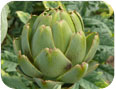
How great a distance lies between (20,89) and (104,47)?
0.52 meters

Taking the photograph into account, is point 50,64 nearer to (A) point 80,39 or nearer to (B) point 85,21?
(A) point 80,39

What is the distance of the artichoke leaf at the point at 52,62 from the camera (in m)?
0.96

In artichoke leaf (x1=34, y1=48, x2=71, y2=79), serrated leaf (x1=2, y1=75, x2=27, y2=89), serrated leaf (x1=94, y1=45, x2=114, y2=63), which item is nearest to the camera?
artichoke leaf (x1=34, y1=48, x2=71, y2=79)

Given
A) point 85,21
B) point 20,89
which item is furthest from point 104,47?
point 20,89

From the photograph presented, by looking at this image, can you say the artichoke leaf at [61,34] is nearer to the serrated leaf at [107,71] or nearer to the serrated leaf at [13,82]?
the serrated leaf at [13,82]

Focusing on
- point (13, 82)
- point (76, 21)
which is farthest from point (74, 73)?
point (13, 82)

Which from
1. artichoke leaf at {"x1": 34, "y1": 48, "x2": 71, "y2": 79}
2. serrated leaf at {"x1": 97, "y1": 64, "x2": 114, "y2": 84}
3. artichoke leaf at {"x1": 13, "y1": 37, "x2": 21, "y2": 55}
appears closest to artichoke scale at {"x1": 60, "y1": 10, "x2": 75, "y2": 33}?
artichoke leaf at {"x1": 34, "y1": 48, "x2": 71, "y2": 79}

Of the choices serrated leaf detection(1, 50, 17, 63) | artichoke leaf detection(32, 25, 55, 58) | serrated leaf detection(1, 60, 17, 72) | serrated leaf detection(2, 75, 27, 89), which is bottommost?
serrated leaf detection(2, 75, 27, 89)

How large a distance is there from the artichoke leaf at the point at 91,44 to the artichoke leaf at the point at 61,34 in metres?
0.11

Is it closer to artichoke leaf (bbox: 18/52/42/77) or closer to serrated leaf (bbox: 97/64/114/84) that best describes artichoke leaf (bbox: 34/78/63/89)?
artichoke leaf (bbox: 18/52/42/77)

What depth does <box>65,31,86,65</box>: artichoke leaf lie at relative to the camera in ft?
3.21

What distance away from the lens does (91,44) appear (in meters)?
1.07

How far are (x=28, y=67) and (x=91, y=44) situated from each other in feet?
0.89

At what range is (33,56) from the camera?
1.03 metres
